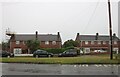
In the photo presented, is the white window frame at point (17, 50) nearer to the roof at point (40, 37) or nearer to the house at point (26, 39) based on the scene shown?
the house at point (26, 39)

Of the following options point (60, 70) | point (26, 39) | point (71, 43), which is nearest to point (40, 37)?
point (26, 39)

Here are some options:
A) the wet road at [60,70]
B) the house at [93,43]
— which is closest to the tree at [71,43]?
the house at [93,43]

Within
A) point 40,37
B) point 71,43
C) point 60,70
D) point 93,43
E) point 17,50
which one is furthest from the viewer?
point 93,43

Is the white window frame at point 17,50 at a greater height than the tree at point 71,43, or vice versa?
→ the tree at point 71,43

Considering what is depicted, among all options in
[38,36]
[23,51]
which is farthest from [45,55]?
[38,36]

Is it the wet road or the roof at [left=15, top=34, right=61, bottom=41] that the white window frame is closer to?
the roof at [left=15, top=34, right=61, bottom=41]

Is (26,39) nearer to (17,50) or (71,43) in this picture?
(17,50)

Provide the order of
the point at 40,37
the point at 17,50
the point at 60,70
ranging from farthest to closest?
the point at 40,37 < the point at 17,50 < the point at 60,70

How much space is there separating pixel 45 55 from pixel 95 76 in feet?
127

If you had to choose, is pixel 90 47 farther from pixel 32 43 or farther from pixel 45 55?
pixel 45 55

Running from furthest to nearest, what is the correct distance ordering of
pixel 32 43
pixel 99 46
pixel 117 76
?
pixel 99 46 → pixel 32 43 → pixel 117 76

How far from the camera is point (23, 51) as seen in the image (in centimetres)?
7931

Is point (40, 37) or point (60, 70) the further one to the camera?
point (40, 37)

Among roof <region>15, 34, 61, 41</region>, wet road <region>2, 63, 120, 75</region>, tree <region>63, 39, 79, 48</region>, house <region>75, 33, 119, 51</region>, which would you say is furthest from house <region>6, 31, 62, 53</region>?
wet road <region>2, 63, 120, 75</region>
